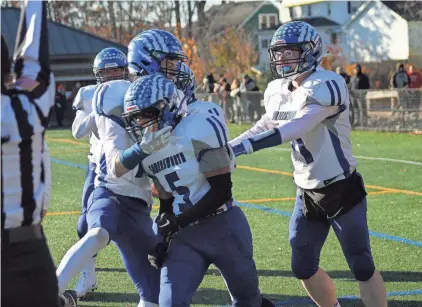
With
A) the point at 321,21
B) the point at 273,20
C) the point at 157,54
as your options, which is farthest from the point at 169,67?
the point at 273,20

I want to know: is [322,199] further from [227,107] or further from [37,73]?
[227,107]

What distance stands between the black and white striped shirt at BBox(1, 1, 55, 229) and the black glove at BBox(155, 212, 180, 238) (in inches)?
45.4

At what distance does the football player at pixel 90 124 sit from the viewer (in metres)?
6.71

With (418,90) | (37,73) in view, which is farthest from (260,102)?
(37,73)

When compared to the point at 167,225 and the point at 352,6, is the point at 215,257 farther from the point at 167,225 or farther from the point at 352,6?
the point at 352,6

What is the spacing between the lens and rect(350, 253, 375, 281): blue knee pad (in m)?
5.48

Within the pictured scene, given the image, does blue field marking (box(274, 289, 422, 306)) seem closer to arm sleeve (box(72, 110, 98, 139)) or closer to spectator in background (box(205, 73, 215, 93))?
arm sleeve (box(72, 110, 98, 139))

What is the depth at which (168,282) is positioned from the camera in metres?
4.69

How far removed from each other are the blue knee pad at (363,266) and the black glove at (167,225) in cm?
123

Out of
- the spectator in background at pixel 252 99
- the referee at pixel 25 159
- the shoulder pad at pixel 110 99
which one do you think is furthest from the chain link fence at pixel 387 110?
the referee at pixel 25 159

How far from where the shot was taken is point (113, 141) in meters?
5.48

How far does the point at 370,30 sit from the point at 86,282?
60.4m

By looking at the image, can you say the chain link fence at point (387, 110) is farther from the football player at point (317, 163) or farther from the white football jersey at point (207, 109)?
the white football jersey at point (207, 109)

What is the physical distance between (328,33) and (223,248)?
66.4 metres
